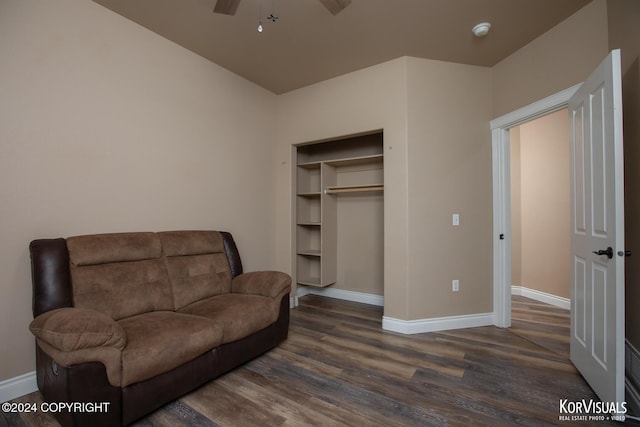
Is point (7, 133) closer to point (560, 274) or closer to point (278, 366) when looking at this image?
point (278, 366)

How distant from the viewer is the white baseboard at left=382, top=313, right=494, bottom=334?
9.14 ft

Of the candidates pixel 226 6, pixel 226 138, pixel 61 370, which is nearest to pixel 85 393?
pixel 61 370

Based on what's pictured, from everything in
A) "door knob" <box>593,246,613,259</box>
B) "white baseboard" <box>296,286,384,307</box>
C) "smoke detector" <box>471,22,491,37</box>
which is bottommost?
"white baseboard" <box>296,286,384,307</box>

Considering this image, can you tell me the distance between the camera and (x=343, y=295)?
13.0ft

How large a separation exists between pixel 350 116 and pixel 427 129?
0.86m

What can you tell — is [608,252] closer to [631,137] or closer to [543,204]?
[631,137]

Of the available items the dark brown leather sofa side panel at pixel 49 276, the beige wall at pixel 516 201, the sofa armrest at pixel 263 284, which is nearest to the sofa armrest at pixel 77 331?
the dark brown leather sofa side panel at pixel 49 276

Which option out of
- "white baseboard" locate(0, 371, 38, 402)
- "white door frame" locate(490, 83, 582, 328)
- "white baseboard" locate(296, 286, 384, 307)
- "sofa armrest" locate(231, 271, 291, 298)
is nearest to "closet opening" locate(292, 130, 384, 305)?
"white baseboard" locate(296, 286, 384, 307)

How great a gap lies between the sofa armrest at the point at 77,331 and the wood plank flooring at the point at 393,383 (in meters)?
0.57

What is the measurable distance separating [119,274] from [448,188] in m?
3.01

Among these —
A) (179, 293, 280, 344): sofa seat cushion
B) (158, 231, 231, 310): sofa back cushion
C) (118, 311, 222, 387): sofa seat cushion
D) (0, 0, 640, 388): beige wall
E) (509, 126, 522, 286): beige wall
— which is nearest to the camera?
(118, 311, 222, 387): sofa seat cushion

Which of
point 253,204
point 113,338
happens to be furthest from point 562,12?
point 113,338

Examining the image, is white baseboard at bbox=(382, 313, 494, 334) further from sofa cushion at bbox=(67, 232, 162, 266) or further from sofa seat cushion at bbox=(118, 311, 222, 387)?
sofa cushion at bbox=(67, 232, 162, 266)

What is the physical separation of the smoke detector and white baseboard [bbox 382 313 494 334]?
8.80ft
